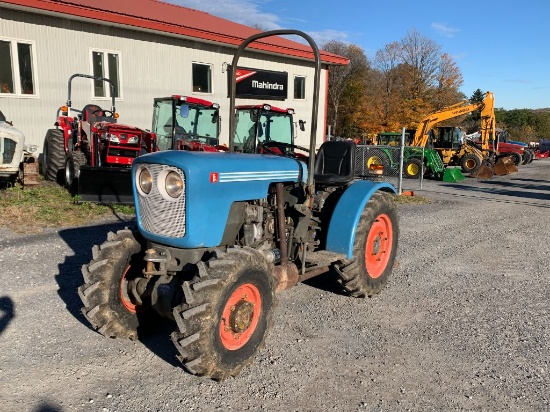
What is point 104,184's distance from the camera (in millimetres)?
8281

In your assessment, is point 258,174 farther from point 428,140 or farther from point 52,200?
point 428,140

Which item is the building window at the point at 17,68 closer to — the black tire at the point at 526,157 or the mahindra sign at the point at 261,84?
the mahindra sign at the point at 261,84

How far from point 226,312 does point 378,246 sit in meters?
2.25

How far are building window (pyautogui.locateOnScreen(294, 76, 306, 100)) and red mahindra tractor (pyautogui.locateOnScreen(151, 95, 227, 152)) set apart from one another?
7842mm

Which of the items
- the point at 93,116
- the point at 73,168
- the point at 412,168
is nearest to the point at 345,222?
the point at 73,168

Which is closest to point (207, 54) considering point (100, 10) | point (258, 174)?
point (100, 10)

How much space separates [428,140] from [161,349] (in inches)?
718

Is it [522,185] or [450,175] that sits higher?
[450,175]

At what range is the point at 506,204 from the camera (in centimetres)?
1141

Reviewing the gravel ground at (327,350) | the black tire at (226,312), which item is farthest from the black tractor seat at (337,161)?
the black tire at (226,312)

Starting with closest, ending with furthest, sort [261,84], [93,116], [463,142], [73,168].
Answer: [73,168]
[93,116]
[261,84]
[463,142]

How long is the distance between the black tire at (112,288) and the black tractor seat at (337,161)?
196 cm

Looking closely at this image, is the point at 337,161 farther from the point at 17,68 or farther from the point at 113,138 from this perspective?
the point at 17,68

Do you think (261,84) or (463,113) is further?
(463,113)
